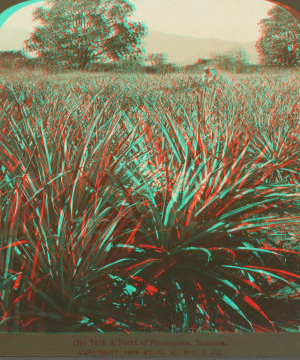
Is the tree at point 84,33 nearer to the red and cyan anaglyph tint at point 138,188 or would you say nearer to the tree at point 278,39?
the red and cyan anaglyph tint at point 138,188

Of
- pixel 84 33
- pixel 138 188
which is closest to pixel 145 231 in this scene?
pixel 138 188

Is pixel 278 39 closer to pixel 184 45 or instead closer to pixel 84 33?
pixel 184 45

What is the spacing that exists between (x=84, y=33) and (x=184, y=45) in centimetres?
29

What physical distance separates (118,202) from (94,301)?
10.3 inches

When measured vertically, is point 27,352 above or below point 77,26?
below

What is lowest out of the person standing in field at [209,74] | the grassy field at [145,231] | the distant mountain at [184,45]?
the grassy field at [145,231]

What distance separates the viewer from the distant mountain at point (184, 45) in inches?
39.6

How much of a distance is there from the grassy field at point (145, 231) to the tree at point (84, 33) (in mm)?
212

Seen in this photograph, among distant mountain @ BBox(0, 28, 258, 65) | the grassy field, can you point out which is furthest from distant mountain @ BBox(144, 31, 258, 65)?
the grassy field

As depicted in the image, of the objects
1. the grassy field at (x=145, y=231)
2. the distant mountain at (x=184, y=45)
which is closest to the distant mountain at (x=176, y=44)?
the distant mountain at (x=184, y=45)

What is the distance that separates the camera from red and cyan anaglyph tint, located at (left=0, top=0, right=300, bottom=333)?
904mm

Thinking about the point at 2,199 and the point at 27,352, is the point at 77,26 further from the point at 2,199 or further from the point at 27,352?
the point at 27,352

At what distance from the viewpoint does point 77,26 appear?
3.37ft

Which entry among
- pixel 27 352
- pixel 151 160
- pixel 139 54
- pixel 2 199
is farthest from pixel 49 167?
pixel 27 352
